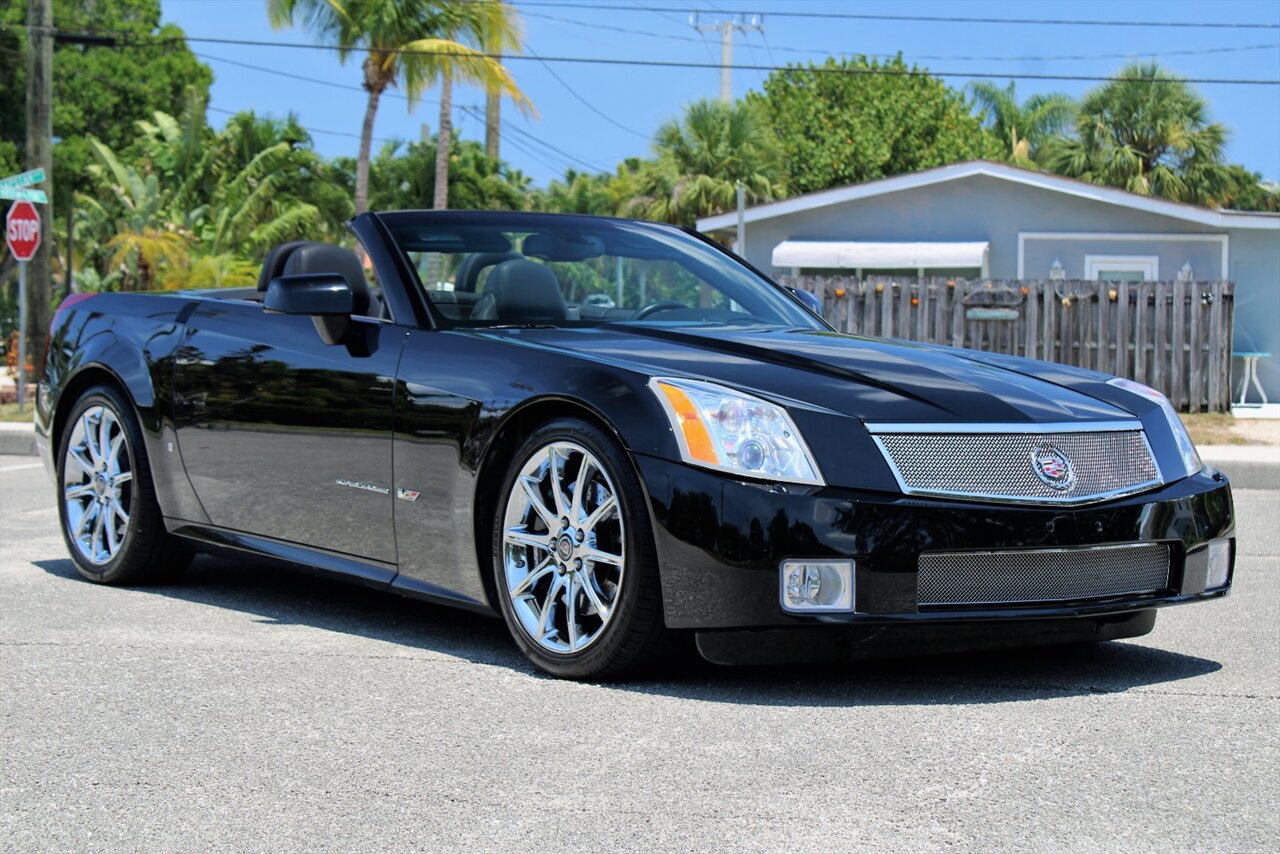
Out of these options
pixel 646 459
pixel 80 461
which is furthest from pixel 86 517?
pixel 646 459

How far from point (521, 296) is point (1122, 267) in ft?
64.9

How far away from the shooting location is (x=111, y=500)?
6.70 metres

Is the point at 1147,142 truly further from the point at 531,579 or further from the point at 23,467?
the point at 531,579

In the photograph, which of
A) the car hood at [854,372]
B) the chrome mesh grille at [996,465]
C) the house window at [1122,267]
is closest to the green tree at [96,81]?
the house window at [1122,267]

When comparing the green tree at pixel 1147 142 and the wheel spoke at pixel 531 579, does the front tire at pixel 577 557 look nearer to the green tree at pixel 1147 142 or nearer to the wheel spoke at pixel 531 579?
the wheel spoke at pixel 531 579

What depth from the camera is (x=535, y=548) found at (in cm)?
488

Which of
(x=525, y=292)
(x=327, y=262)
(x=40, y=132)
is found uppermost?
(x=40, y=132)

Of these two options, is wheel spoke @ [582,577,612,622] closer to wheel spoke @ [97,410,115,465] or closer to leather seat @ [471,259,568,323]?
leather seat @ [471,259,568,323]

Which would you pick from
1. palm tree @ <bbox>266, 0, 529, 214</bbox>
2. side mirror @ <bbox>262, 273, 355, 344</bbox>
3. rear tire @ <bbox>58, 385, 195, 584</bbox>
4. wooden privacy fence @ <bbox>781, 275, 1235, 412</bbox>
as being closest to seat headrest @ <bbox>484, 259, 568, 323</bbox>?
side mirror @ <bbox>262, 273, 355, 344</bbox>

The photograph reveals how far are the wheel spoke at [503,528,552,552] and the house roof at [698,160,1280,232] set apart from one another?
19601 mm

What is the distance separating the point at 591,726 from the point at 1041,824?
4.06ft

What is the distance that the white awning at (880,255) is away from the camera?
23906 millimetres

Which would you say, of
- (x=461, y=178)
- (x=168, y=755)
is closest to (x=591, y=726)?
(x=168, y=755)

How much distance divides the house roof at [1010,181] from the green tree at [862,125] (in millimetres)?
26865
